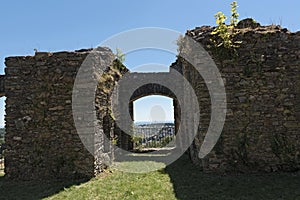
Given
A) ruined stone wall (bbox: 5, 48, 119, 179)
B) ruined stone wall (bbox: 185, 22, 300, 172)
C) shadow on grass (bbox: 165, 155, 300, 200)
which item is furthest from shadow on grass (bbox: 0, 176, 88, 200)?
ruined stone wall (bbox: 185, 22, 300, 172)

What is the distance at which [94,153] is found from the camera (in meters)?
5.96

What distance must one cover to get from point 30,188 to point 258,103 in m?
5.53

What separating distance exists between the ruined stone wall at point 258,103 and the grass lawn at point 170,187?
0.37m

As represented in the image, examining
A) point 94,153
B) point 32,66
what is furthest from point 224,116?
point 32,66

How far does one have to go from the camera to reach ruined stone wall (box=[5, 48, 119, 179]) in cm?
594

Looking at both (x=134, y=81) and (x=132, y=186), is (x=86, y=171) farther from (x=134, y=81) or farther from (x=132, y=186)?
(x=134, y=81)

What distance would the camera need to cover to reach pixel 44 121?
6.07m

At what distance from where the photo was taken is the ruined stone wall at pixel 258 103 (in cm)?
531

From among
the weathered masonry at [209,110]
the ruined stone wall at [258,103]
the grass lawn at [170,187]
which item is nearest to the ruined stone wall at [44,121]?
the weathered masonry at [209,110]

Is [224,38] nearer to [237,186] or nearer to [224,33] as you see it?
[224,33]

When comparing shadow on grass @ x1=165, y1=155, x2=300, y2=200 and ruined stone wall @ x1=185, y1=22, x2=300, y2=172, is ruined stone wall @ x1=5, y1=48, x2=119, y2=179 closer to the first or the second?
shadow on grass @ x1=165, y1=155, x2=300, y2=200

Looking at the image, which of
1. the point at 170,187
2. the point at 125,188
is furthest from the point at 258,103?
the point at 125,188

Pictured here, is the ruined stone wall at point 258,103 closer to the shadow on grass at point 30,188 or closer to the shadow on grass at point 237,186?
the shadow on grass at point 237,186

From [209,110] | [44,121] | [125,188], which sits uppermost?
[209,110]
